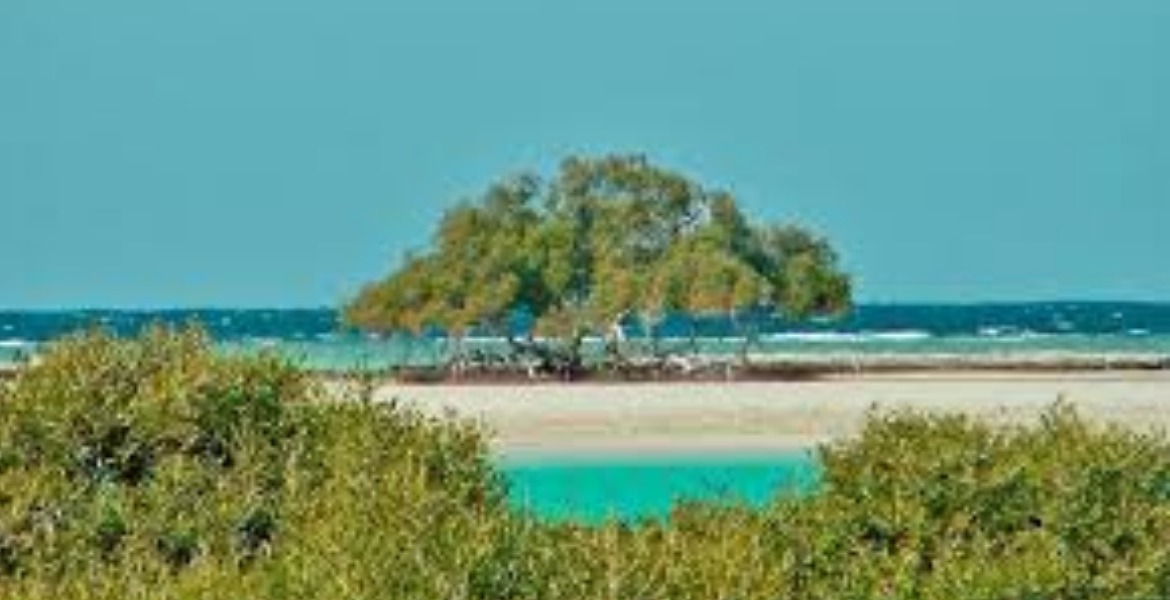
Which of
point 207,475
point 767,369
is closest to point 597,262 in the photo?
point 767,369

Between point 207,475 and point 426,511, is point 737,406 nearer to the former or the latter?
point 207,475

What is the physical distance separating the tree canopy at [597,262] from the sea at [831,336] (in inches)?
116

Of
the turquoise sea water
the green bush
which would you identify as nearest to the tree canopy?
the turquoise sea water

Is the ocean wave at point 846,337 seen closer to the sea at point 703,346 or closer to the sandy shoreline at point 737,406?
the sea at point 703,346

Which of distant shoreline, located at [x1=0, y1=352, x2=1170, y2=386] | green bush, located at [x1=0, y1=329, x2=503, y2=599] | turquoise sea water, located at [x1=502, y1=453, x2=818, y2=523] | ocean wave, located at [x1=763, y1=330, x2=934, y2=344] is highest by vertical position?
ocean wave, located at [x1=763, y1=330, x2=934, y2=344]

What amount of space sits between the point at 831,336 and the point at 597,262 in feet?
175

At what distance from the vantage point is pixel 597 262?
98.1m

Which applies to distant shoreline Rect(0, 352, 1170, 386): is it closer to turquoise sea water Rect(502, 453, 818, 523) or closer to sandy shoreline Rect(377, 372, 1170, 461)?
sandy shoreline Rect(377, 372, 1170, 461)

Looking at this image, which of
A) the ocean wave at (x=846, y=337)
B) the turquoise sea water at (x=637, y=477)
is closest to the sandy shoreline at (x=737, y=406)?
the turquoise sea water at (x=637, y=477)

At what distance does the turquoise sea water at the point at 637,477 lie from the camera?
168 feet

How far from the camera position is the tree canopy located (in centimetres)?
9688

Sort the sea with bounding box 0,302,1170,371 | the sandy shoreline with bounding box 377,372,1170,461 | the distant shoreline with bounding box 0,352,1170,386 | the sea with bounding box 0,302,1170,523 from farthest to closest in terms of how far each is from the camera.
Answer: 1. the sea with bounding box 0,302,1170,371
2. the distant shoreline with bounding box 0,352,1170,386
3. the sandy shoreline with bounding box 377,372,1170,461
4. the sea with bounding box 0,302,1170,523

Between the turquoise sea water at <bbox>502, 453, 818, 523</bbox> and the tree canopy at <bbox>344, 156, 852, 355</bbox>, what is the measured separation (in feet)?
114

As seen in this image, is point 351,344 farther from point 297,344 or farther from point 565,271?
point 565,271
